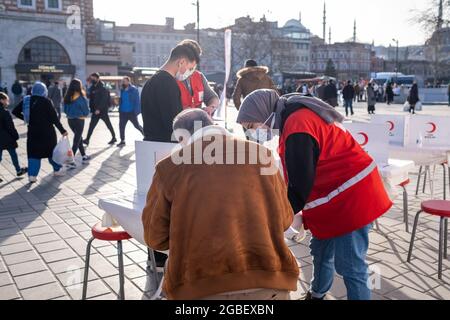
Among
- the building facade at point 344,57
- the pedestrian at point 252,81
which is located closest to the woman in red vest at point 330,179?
the pedestrian at point 252,81

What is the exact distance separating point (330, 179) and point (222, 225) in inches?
42.1

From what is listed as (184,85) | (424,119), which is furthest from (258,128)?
(424,119)

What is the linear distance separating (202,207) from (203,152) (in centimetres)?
24

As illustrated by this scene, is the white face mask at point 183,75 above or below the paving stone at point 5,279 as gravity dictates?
above

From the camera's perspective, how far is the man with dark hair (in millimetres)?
3830

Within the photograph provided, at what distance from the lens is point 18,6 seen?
3325 cm

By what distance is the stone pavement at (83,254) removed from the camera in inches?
143

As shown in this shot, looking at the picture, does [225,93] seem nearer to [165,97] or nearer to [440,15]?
[165,97]

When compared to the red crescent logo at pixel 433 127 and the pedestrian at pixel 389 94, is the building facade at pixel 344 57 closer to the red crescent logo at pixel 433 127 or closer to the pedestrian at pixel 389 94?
the pedestrian at pixel 389 94

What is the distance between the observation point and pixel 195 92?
452 centimetres

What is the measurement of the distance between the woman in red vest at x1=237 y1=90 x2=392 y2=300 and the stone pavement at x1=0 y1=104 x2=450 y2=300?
1.00 meters

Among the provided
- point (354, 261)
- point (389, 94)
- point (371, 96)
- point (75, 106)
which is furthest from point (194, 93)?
point (389, 94)

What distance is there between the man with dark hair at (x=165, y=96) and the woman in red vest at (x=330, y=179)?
1276 mm
